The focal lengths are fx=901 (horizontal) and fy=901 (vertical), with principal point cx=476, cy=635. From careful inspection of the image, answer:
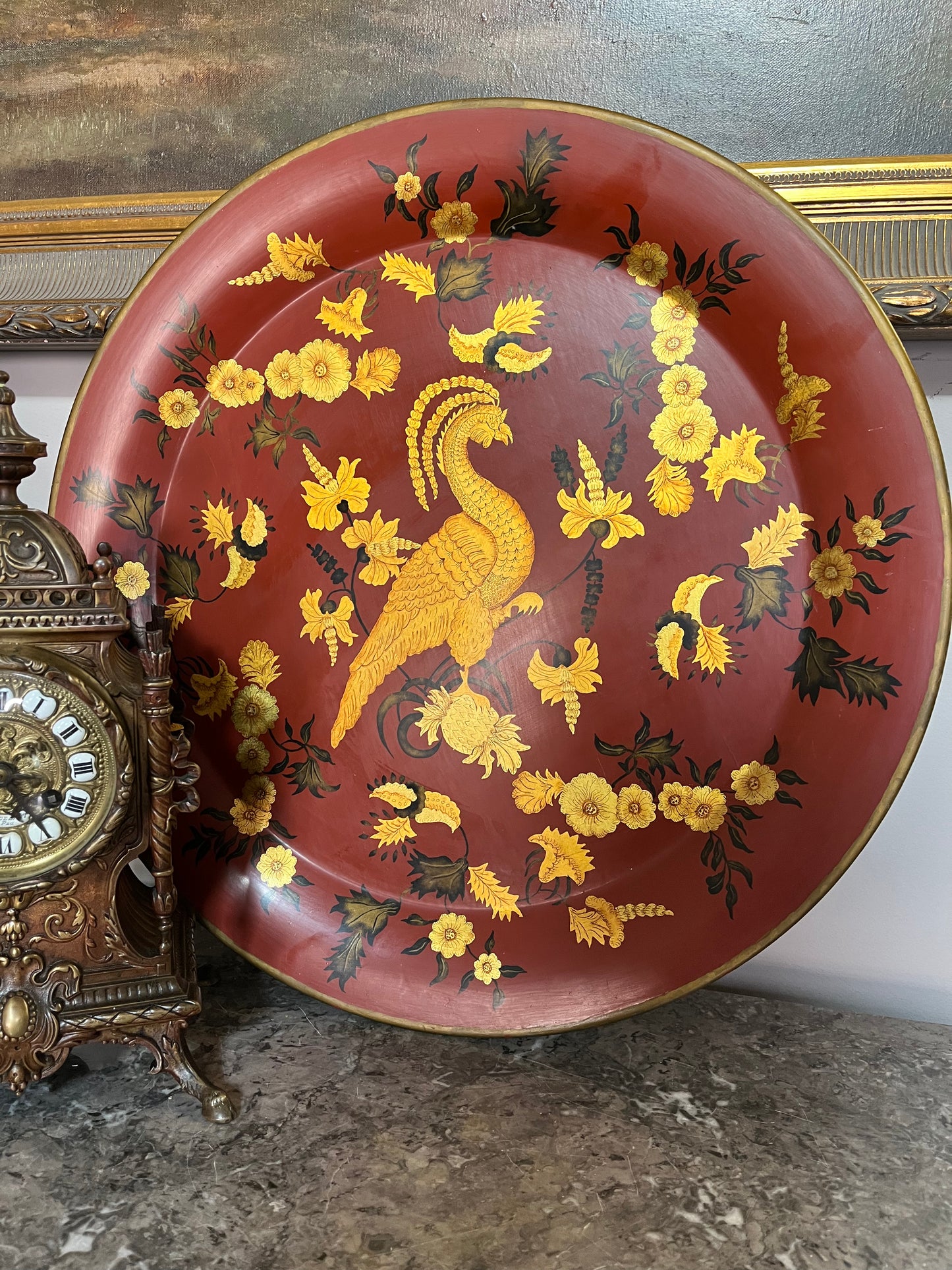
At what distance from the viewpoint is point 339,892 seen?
742 mm

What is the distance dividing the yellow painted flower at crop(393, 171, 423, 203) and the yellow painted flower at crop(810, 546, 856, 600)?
1.36ft

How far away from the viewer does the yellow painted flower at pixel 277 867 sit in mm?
745

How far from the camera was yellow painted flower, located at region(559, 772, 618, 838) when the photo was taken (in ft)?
2.35

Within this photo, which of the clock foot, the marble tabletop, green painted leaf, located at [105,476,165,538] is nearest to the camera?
the marble tabletop

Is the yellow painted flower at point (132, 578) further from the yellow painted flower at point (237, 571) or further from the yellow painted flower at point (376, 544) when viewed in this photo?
the yellow painted flower at point (376, 544)

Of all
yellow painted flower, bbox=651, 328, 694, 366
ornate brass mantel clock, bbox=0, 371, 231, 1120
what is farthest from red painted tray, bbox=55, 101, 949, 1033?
ornate brass mantel clock, bbox=0, 371, 231, 1120

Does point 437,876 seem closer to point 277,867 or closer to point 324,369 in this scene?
point 277,867

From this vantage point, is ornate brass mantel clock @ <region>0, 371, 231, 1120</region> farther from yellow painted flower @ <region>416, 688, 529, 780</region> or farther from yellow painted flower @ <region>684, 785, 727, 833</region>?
yellow painted flower @ <region>684, 785, 727, 833</region>

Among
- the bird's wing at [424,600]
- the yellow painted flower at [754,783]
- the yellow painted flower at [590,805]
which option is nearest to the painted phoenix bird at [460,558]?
the bird's wing at [424,600]

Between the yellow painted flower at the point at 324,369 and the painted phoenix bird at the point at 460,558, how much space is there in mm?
67

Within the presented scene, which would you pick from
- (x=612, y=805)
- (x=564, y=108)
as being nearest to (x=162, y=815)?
(x=612, y=805)

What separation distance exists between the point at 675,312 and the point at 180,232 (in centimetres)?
44

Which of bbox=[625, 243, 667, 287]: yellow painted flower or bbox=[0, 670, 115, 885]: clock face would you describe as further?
bbox=[625, 243, 667, 287]: yellow painted flower

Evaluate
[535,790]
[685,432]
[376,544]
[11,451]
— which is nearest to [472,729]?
[535,790]
